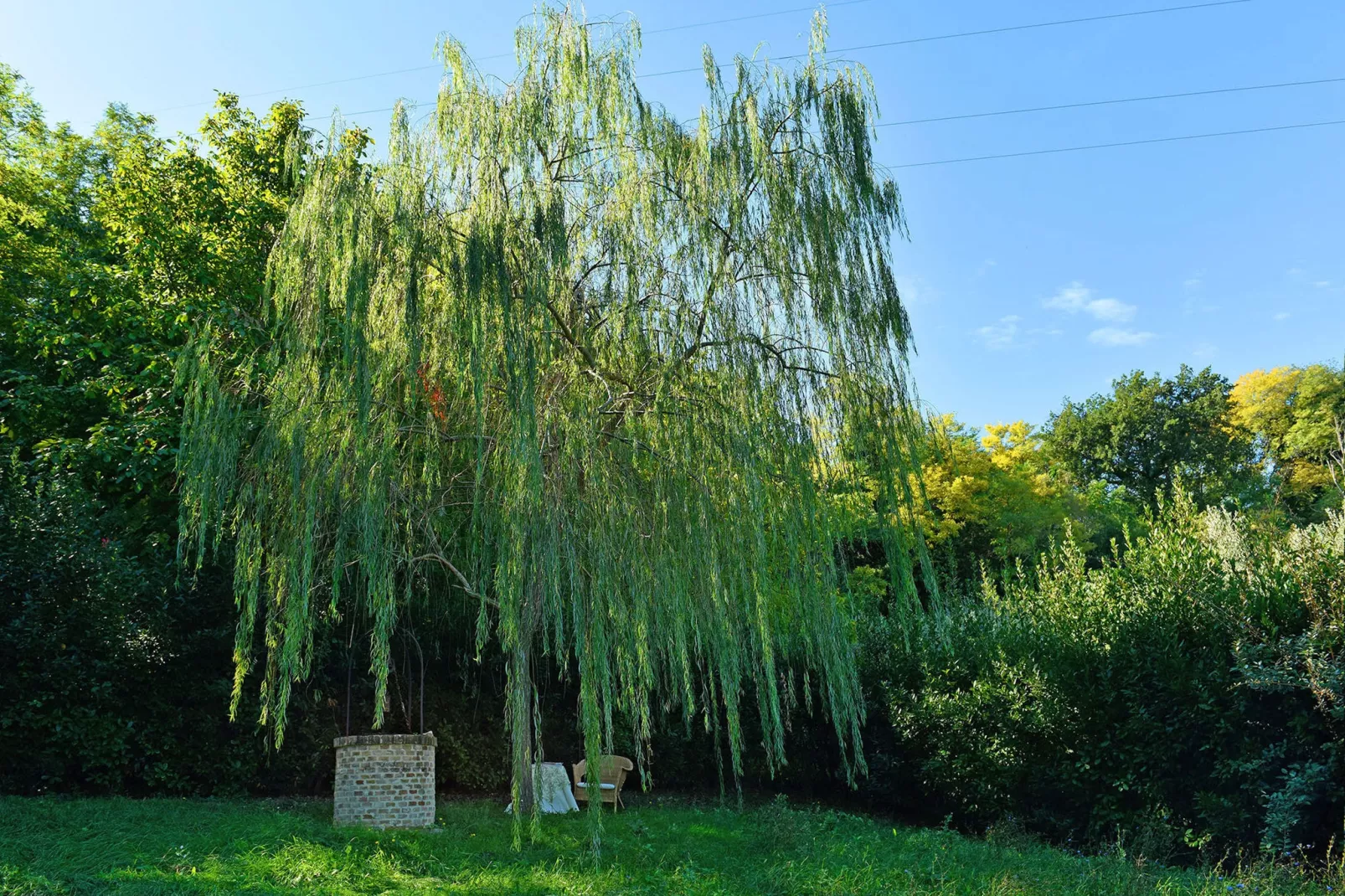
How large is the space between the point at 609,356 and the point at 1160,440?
85.1ft

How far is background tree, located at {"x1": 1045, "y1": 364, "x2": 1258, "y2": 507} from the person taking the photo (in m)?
26.8

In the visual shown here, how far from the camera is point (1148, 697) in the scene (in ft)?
25.6

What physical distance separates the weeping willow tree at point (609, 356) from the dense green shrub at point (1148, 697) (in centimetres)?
221

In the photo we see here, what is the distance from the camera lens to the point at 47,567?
26.1 feet

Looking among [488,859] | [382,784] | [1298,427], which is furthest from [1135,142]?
[1298,427]

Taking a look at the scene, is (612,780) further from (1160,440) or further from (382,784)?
(1160,440)

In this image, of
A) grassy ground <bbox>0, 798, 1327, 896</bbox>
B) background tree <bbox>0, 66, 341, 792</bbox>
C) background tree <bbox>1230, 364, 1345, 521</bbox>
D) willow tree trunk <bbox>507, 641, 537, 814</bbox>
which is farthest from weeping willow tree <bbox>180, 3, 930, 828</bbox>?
background tree <bbox>1230, 364, 1345, 521</bbox>

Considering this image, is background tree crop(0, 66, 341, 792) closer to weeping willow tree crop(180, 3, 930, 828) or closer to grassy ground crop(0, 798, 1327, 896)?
grassy ground crop(0, 798, 1327, 896)

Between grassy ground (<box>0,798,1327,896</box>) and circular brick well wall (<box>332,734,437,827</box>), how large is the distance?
267 millimetres

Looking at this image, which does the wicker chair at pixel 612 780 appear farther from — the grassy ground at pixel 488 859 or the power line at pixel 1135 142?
the power line at pixel 1135 142

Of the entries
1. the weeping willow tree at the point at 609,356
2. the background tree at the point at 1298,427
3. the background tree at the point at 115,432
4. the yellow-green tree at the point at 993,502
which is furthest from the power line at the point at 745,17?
the background tree at the point at 1298,427

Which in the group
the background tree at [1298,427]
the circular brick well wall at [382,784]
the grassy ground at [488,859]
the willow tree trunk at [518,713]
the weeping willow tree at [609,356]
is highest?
the background tree at [1298,427]

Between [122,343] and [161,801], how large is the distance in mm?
5237

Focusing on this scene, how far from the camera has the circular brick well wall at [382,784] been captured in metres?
7.33
